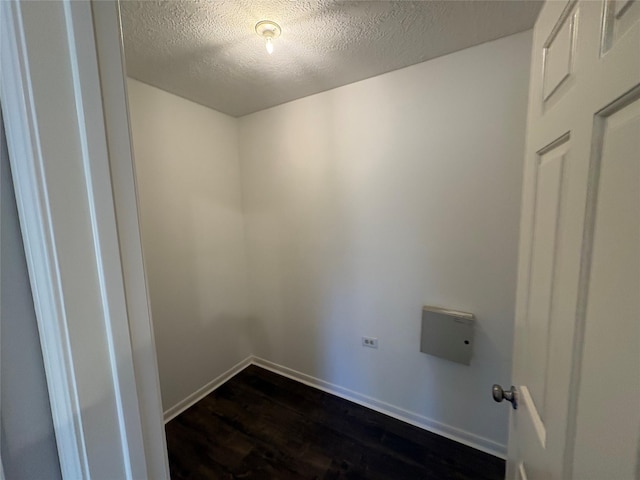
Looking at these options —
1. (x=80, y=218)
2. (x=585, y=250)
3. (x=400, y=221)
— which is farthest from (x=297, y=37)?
(x=585, y=250)

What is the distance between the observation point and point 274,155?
7.48 ft

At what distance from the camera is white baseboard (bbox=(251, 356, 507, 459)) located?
167 centimetres

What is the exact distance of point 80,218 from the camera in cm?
41

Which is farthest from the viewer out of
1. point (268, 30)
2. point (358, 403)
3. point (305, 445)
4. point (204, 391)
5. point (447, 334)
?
point (204, 391)

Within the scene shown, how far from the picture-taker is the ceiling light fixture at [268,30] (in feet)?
4.19

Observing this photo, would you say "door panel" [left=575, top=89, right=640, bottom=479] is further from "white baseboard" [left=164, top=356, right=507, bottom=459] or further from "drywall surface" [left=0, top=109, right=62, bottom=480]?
"white baseboard" [left=164, top=356, right=507, bottom=459]

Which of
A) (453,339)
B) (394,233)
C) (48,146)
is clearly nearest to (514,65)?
(394,233)

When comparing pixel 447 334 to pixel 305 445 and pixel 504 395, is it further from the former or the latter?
pixel 305 445

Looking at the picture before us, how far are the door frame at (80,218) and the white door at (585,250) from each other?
0.81m

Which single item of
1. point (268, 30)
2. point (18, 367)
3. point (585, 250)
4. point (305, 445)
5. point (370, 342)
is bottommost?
point (305, 445)

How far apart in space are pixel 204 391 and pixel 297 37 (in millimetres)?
2781

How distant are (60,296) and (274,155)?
207 cm

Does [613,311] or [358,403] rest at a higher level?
[613,311]

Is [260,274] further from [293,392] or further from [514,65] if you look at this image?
[514,65]
